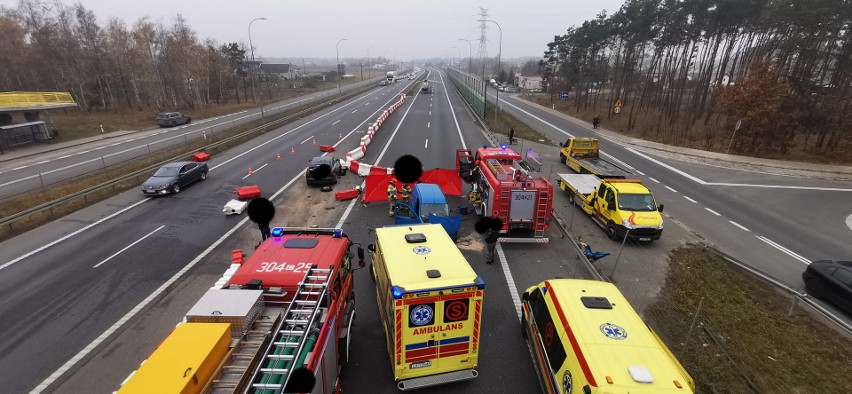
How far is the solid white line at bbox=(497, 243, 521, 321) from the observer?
36.4 ft

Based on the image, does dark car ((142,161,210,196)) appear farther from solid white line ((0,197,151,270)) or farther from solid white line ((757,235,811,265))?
solid white line ((757,235,811,265))

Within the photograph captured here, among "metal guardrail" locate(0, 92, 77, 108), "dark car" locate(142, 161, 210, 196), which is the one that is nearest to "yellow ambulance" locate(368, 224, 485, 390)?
"dark car" locate(142, 161, 210, 196)

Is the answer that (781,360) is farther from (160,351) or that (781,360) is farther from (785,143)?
(785,143)

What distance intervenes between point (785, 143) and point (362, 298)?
36.4 m

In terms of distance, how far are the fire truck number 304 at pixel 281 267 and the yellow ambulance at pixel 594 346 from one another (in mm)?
5085

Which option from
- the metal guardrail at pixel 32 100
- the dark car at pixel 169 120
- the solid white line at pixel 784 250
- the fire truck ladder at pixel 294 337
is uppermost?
the metal guardrail at pixel 32 100

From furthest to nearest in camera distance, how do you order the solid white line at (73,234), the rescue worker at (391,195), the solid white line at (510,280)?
1. the rescue worker at (391,195)
2. the solid white line at (73,234)
3. the solid white line at (510,280)

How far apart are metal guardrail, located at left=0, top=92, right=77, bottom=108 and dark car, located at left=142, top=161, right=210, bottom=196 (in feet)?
69.7

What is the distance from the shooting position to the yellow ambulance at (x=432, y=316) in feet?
23.3

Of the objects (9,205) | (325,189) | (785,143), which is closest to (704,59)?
(785,143)

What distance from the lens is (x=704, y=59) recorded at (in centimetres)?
4625

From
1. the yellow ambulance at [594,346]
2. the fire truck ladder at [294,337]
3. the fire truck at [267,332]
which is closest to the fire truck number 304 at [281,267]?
the fire truck at [267,332]

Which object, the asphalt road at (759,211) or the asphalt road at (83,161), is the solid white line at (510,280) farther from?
the asphalt road at (83,161)

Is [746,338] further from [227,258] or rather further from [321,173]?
[321,173]
